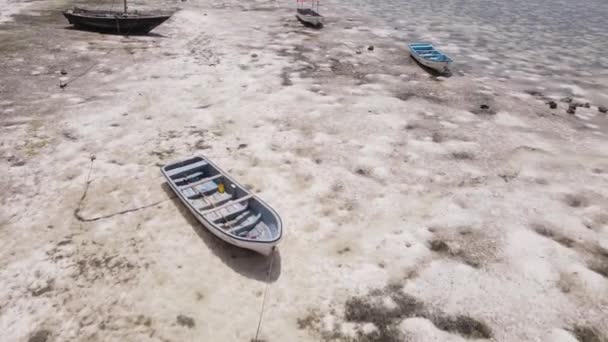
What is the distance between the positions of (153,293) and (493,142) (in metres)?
12.5

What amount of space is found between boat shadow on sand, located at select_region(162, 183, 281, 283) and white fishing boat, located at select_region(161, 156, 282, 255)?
0.41 m

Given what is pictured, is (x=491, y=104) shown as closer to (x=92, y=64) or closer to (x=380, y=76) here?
(x=380, y=76)

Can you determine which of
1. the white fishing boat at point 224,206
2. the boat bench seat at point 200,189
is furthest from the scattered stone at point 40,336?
the boat bench seat at point 200,189

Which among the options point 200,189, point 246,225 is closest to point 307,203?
point 246,225

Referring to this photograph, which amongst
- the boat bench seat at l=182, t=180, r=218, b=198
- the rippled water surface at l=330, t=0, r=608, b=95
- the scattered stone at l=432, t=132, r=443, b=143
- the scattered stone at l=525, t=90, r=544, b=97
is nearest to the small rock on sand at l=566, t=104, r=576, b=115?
the scattered stone at l=525, t=90, r=544, b=97

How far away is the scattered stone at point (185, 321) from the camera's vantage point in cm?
699

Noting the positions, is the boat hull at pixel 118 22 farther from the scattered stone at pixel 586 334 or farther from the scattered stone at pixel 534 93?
the scattered stone at pixel 586 334

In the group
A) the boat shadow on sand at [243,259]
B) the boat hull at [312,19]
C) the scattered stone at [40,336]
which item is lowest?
the scattered stone at [40,336]

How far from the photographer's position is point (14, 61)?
18.7m

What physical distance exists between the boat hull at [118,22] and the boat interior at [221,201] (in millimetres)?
16983

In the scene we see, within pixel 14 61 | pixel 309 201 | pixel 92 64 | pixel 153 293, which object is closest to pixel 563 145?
pixel 309 201

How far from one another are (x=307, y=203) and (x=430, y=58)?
48.9 feet

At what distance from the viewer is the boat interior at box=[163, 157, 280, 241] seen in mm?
8688

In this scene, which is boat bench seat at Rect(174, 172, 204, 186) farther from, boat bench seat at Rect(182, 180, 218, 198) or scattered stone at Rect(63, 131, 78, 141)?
scattered stone at Rect(63, 131, 78, 141)
